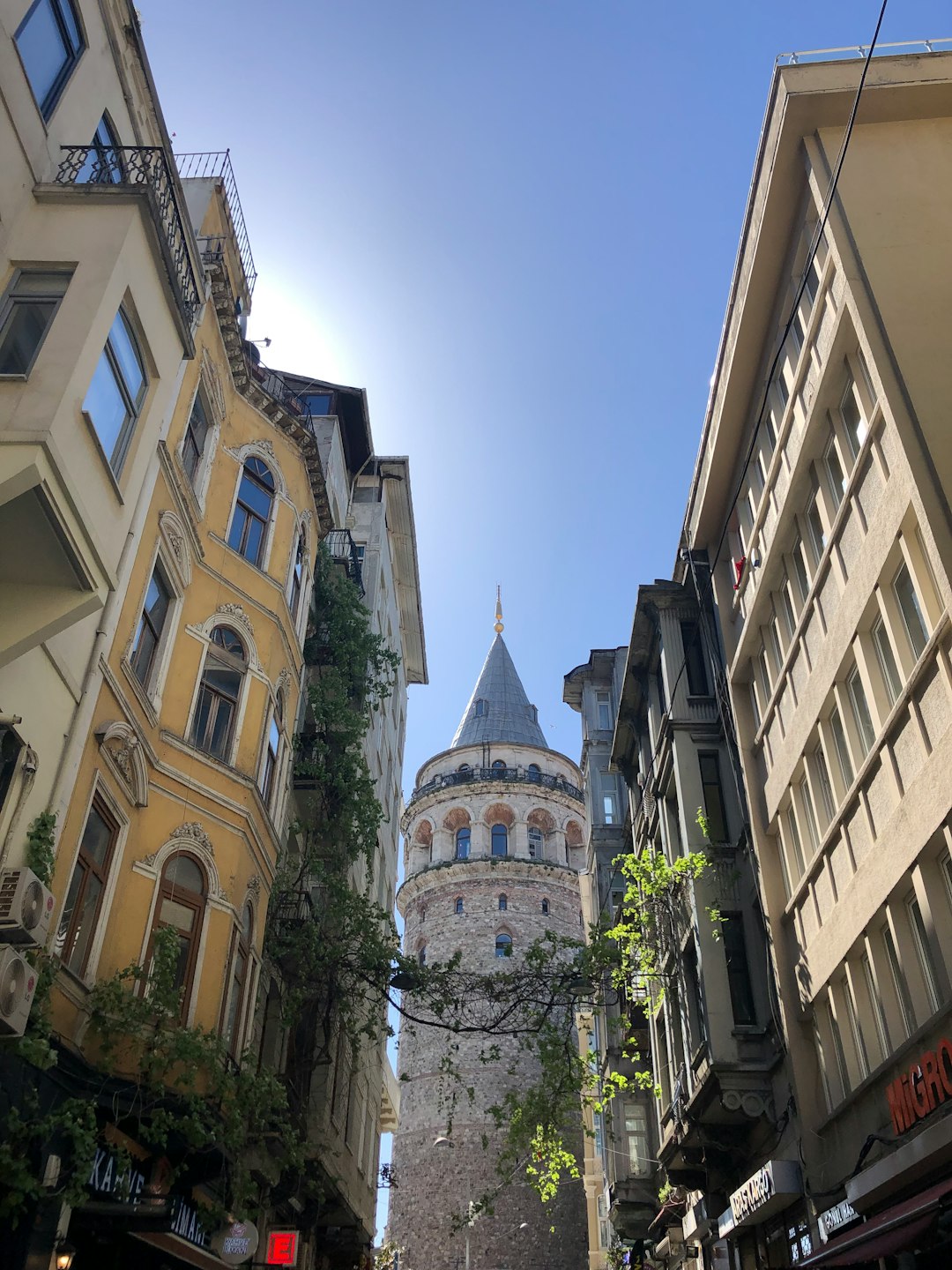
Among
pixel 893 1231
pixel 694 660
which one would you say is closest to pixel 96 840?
pixel 893 1231

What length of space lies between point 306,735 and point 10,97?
1206 cm

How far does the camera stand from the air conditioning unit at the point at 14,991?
317 inches

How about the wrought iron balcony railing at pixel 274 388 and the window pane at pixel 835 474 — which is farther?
the wrought iron balcony railing at pixel 274 388

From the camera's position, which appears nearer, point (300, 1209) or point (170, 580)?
point (170, 580)

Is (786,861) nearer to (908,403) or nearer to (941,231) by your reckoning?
(908,403)

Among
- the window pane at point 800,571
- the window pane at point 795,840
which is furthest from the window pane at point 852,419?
the window pane at point 795,840

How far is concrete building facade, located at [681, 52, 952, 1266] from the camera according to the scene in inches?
429

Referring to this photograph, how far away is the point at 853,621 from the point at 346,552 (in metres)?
16.7

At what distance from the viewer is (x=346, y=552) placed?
2753 cm

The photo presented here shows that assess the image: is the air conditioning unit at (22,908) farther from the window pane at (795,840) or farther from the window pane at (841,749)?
the window pane at (795,840)

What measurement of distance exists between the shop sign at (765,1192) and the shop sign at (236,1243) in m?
6.60

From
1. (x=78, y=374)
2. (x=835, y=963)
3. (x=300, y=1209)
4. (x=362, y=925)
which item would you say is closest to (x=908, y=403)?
(x=835, y=963)

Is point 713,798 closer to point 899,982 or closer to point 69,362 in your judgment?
point 899,982

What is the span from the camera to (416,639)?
3922 cm
